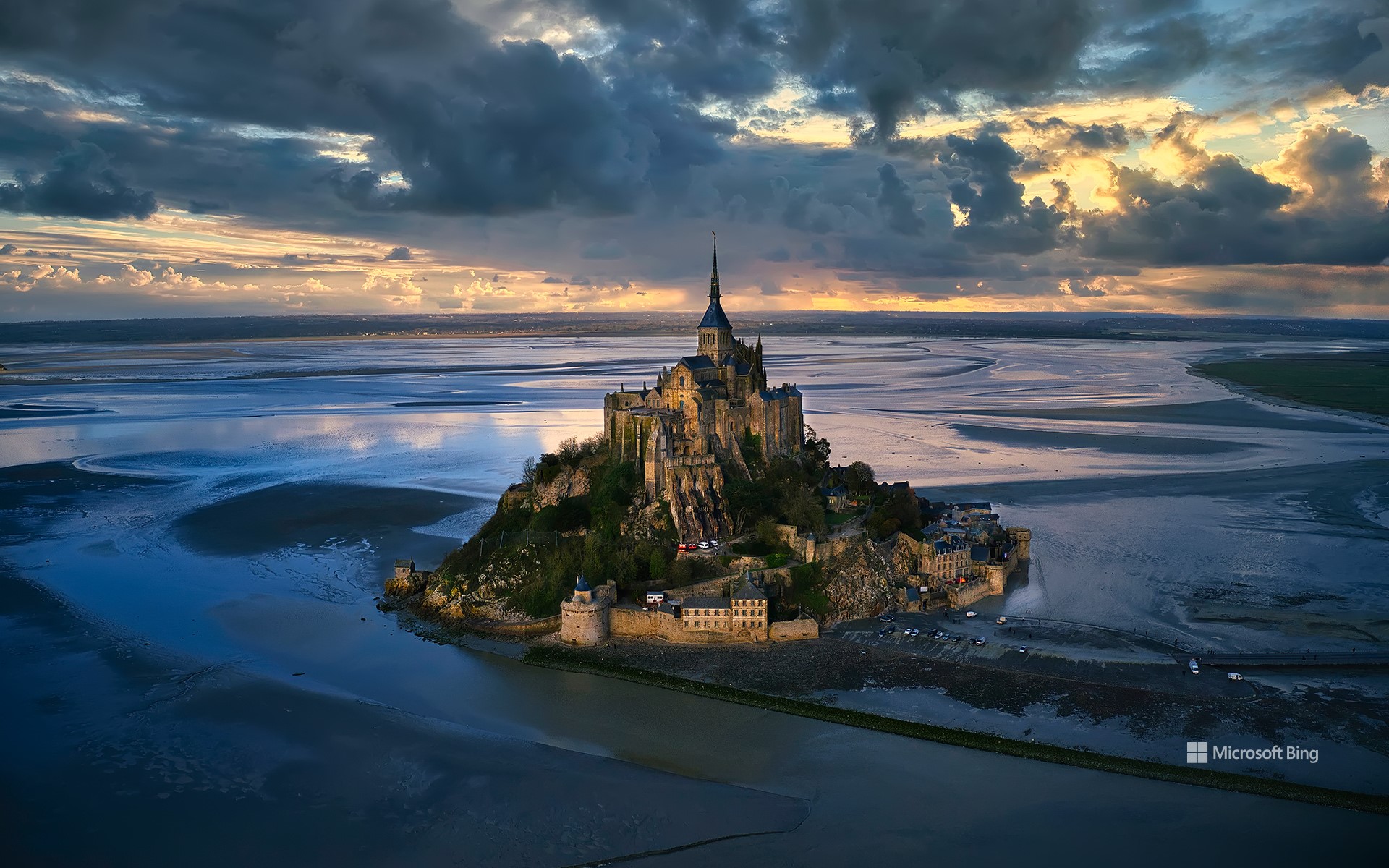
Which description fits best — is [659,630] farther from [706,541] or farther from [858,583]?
[858,583]

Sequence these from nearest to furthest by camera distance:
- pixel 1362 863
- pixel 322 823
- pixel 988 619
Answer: pixel 1362 863
pixel 322 823
pixel 988 619

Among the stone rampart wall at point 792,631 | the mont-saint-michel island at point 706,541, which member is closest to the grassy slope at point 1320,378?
the mont-saint-michel island at point 706,541

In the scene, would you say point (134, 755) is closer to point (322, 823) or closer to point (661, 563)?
point (322, 823)

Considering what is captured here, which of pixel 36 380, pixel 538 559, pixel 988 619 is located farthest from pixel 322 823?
pixel 36 380

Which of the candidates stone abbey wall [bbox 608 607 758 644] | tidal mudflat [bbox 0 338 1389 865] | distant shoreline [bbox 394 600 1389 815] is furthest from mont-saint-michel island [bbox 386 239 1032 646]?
tidal mudflat [bbox 0 338 1389 865]

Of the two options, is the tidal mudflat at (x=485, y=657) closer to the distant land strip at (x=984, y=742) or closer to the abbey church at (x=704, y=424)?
the distant land strip at (x=984, y=742)

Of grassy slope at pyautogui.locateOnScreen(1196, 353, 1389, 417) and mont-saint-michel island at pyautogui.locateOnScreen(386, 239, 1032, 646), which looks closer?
mont-saint-michel island at pyautogui.locateOnScreen(386, 239, 1032, 646)

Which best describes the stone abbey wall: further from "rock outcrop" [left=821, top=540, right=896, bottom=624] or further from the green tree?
the green tree

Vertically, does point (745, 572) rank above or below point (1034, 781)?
above
